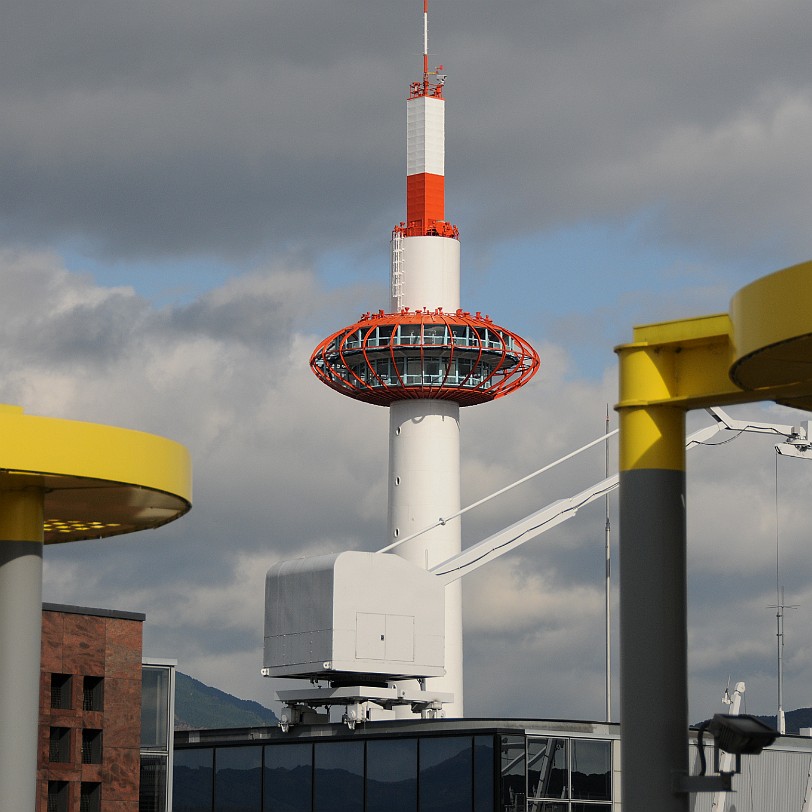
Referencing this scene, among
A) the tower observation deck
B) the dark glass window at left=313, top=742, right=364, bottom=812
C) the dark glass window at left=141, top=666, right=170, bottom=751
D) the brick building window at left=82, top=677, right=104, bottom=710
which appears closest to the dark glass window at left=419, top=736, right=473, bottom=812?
the dark glass window at left=313, top=742, right=364, bottom=812

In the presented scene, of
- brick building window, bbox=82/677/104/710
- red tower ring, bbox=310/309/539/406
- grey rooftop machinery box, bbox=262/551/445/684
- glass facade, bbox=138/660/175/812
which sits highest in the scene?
red tower ring, bbox=310/309/539/406

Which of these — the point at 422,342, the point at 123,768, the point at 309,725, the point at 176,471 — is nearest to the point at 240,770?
the point at 309,725

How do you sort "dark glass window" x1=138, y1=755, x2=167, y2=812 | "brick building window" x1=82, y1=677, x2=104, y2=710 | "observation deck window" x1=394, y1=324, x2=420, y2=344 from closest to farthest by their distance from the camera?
"brick building window" x1=82, y1=677, x2=104, y2=710 → "dark glass window" x1=138, y1=755, x2=167, y2=812 → "observation deck window" x1=394, y1=324, x2=420, y2=344

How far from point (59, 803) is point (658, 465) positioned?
20191mm

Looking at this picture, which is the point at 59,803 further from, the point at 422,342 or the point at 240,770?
the point at 422,342

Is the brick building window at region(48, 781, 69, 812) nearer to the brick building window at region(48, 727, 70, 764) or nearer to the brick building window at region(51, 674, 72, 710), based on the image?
the brick building window at region(48, 727, 70, 764)

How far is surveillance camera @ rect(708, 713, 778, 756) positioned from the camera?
20.4m

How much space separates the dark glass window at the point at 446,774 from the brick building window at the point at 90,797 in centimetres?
1166

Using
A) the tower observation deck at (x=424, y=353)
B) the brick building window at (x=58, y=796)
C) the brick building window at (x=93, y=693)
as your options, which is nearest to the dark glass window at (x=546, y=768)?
the brick building window at (x=93, y=693)

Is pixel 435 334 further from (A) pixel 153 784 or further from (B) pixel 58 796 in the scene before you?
(B) pixel 58 796

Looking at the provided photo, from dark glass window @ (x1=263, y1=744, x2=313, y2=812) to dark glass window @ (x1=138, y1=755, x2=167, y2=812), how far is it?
839cm

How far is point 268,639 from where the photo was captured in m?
60.7

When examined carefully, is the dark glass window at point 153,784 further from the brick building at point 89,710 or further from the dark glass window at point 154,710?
the brick building at point 89,710

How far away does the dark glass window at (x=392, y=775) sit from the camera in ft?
161
